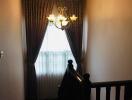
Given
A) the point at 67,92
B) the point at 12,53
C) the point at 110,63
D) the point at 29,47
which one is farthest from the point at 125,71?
the point at 29,47

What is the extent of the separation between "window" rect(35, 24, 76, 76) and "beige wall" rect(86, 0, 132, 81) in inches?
30.8

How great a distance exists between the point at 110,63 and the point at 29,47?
8.26 feet

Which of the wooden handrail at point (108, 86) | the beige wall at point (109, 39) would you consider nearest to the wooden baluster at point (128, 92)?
the wooden handrail at point (108, 86)

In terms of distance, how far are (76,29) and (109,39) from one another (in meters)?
1.96

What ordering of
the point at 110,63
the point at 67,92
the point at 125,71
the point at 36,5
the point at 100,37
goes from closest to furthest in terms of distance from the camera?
the point at 125,71 → the point at 67,92 → the point at 110,63 → the point at 100,37 → the point at 36,5

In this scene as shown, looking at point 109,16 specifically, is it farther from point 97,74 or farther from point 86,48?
point 86,48

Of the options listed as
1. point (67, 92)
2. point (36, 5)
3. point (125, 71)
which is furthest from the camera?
point (36, 5)

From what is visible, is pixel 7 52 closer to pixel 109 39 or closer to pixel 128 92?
pixel 109 39

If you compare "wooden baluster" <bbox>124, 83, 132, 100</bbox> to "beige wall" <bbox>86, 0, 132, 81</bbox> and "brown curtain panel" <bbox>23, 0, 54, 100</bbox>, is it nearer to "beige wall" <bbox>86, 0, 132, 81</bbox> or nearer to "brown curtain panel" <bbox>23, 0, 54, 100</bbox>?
"beige wall" <bbox>86, 0, 132, 81</bbox>

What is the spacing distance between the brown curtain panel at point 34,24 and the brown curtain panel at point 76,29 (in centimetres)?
51

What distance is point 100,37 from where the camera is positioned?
14.5ft

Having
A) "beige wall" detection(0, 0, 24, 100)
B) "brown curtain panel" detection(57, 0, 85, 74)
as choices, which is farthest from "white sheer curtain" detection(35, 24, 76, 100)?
"beige wall" detection(0, 0, 24, 100)

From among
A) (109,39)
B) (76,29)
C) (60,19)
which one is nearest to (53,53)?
(76,29)

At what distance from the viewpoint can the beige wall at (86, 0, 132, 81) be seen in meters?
3.24
